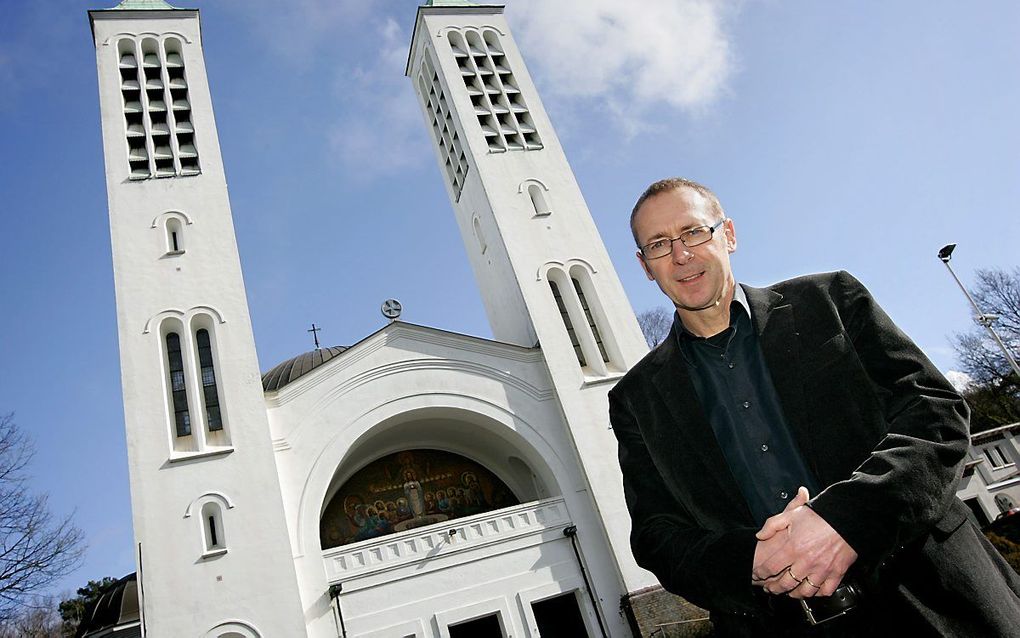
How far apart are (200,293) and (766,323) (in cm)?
1581

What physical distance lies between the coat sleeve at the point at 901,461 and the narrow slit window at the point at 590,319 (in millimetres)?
15860

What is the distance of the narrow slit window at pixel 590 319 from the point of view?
17.7 m

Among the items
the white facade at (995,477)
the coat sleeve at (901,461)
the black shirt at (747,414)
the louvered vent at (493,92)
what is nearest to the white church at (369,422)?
the louvered vent at (493,92)

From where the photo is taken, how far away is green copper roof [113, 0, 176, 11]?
67.4ft

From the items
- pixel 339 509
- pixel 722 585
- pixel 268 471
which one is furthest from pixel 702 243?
pixel 339 509

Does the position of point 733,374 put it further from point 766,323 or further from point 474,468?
point 474,468

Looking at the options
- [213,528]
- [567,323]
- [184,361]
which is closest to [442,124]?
[567,323]

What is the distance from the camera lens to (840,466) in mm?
1739

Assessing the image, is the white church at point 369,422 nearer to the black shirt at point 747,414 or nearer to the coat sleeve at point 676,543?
the coat sleeve at point 676,543

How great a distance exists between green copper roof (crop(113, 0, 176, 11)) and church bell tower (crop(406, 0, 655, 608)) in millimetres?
8273

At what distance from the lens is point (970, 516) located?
1.69 m

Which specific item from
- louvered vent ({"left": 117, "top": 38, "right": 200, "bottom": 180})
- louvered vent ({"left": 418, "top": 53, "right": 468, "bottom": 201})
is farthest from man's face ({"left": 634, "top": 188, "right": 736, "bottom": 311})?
louvered vent ({"left": 418, "top": 53, "right": 468, "bottom": 201})

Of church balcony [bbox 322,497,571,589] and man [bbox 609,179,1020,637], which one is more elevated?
church balcony [bbox 322,497,571,589]

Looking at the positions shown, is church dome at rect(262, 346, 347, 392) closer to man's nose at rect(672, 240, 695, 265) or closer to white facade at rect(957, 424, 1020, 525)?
man's nose at rect(672, 240, 695, 265)
